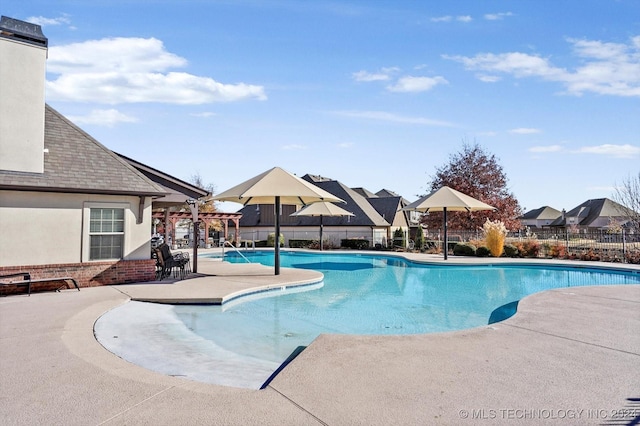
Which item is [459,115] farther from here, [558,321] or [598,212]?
[598,212]

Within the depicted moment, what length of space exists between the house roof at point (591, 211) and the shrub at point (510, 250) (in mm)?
37889

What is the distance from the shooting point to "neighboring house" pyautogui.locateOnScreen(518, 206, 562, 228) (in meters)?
67.3

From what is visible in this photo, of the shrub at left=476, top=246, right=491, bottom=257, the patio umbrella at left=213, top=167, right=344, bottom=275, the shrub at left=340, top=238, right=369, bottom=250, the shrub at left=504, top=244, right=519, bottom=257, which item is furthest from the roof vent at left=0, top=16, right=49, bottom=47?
the shrub at left=340, top=238, right=369, bottom=250

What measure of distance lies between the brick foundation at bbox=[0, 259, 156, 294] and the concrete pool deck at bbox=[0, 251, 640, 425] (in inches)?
133

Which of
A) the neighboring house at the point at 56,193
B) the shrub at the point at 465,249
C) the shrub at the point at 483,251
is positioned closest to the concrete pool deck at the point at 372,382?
the neighboring house at the point at 56,193

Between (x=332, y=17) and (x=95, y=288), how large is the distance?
34.8ft

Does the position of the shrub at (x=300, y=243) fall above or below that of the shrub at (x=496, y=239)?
below

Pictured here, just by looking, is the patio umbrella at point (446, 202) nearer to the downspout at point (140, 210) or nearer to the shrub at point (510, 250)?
the shrub at point (510, 250)

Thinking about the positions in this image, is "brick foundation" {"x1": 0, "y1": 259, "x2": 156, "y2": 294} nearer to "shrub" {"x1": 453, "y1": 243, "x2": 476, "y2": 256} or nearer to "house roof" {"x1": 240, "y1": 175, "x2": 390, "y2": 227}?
"shrub" {"x1": 453, "y1": 243, "x2": 476, "y2": 256}

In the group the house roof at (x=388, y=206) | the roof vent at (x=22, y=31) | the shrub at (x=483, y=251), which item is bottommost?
the shrub at (x=483, y=251)

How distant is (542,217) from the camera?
6738cm

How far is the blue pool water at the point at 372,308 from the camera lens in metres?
6.85

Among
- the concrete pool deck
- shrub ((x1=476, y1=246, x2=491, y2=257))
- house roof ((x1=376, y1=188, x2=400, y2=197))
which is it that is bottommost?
the concrete pool deck

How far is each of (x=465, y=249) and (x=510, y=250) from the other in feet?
7.39
